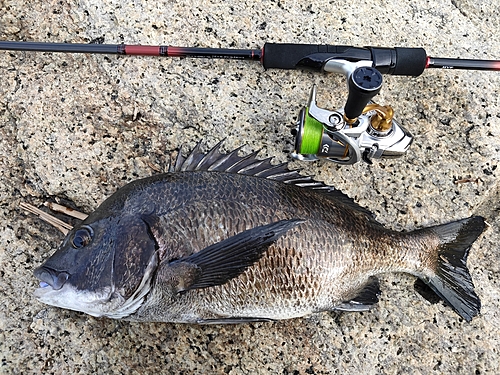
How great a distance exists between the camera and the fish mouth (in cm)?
168

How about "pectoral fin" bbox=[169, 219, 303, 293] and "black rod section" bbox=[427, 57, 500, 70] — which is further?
"black rod section" bbox=[427, 57, 500, 70]

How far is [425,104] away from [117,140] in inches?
76.7

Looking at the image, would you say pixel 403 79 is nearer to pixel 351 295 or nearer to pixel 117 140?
pixel 351 295

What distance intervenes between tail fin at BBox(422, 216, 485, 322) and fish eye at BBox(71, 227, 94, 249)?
5.75 feet

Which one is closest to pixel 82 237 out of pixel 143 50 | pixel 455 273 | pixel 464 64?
pixel 143 50

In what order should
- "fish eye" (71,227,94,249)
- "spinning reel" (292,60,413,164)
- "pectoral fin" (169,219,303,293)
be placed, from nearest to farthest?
"pectoral fin" (169,219,303,293) < "fish eye" (71,227,94,249) < "spinning reel" (292,60,413,164)

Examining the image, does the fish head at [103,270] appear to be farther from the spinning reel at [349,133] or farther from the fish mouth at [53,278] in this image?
the spinning reel at [349,133]

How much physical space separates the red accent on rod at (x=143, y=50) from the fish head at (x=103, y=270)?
3.64ft

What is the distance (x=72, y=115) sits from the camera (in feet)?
7.78

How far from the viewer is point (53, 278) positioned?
1687 mm

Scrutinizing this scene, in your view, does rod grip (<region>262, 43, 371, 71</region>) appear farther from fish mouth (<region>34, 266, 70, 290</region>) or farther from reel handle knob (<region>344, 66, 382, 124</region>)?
fish mouth (<region>34, 266, 70, 290</region>)

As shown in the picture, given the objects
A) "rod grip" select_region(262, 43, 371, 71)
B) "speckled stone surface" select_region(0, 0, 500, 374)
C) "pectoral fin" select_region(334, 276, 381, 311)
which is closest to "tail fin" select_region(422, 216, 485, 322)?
"speckled stone surface" select_region(0, 0, 500, 374)

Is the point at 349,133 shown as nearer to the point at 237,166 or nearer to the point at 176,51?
the point at 237,166

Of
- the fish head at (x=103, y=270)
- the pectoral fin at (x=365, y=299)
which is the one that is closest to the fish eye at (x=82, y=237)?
the fish head at (x=103, y=270)
